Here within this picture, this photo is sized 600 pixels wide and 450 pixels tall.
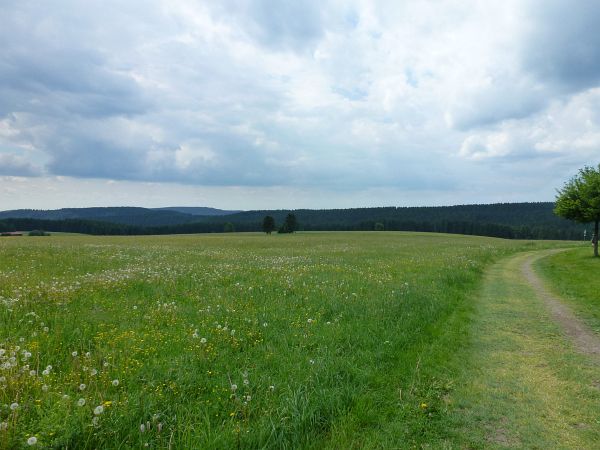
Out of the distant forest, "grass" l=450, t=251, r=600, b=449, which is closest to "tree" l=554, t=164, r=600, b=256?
"grass" l=450, t=251, r=600, b=449

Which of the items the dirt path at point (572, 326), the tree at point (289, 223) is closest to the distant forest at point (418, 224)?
the tree at point (289, 223)

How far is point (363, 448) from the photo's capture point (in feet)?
14.9

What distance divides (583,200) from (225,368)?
36979mm

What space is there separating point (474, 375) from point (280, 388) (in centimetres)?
387

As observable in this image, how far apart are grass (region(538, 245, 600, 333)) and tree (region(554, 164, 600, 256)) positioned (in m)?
7.67

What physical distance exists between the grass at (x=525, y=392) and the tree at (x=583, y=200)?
2714cm

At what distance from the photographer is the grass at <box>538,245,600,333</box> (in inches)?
477

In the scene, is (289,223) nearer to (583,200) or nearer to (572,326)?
(583,200)

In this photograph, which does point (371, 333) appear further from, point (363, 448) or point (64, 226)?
point (64, 226)

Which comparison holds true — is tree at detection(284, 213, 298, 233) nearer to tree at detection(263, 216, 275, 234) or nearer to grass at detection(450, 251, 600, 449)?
tree at detection(263, 216, 275, 234)

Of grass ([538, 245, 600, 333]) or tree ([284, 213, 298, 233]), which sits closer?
grass ([538, 245, 600, 333])

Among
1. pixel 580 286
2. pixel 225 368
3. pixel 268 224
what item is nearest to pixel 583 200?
pixel 580 286

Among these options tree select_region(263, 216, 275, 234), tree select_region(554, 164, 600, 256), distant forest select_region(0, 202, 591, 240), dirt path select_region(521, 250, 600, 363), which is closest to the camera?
→ dirt path select_region(521, 250, 600, 363)

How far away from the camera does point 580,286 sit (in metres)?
17.0
